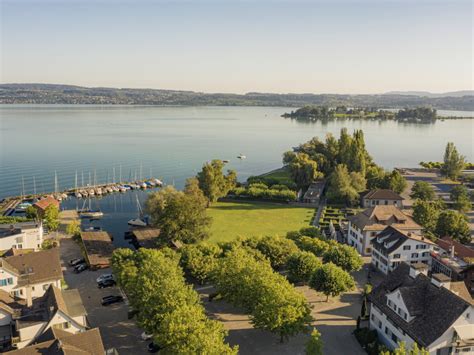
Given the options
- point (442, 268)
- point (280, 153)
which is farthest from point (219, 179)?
point (280, 153)

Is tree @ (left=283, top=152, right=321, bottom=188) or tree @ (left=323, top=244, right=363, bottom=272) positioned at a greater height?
tree @ (left=283, top=152, right=321, bottom=188)

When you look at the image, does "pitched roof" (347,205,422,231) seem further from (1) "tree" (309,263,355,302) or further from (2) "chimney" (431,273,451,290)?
(2) "chimney" (431,273,451,290)

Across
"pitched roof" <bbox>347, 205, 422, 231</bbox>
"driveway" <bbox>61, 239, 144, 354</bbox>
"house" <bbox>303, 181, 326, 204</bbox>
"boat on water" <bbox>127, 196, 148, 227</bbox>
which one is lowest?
"boat on water" <bbox>127, 196, 148, 227</bbox>

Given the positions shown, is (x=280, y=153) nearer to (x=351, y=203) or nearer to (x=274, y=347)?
(x=351, y=203)

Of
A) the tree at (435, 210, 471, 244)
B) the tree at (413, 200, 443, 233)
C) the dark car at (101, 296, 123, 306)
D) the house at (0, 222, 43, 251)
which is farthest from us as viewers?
the tree at (413, 200, 443, 233)

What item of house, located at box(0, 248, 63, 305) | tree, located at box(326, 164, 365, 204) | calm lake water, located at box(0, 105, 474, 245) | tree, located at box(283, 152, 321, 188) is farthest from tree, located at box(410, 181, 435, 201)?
house, located at box(0, 248, 63, 305)

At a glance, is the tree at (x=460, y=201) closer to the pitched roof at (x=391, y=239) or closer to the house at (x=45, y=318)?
the pitched roof at (x=391, y=239)

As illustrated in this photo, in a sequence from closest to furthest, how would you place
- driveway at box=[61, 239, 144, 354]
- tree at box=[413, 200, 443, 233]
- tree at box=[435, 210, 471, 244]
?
driveway at box=[61, 239, 144, 354], tree at box=[435, 210, 471, 244], tree at box=[413, 200, 443, 233]

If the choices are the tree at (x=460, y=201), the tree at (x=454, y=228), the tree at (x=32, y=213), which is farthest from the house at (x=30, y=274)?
the tree at (x=460, y=201)
